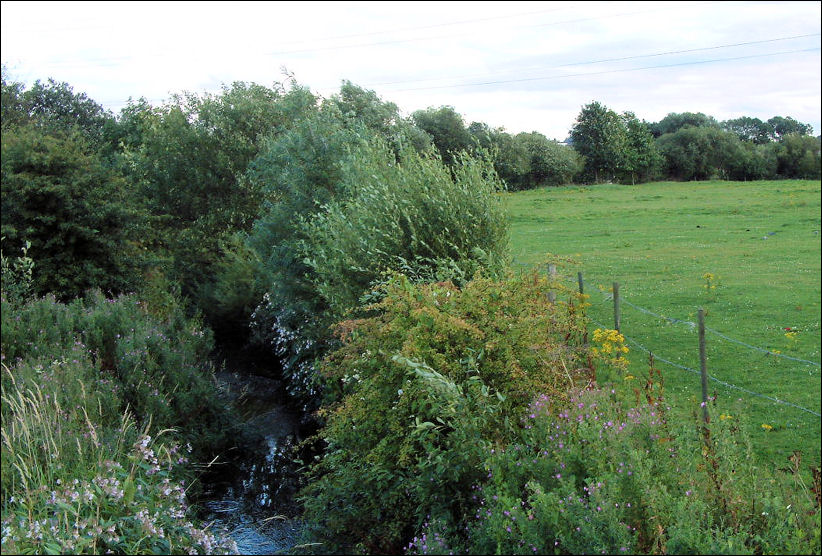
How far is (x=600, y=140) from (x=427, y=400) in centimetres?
3086

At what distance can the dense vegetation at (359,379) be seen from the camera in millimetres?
5344

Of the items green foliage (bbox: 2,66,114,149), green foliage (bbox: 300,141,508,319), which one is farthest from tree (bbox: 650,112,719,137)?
green foliage (bbox: 300,141,508,319)

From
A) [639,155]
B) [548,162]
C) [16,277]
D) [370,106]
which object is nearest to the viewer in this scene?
[16,277]

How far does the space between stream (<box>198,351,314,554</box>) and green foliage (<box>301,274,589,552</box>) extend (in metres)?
1.04

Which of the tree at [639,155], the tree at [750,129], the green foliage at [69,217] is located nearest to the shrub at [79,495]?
the green foliage at [69,217]

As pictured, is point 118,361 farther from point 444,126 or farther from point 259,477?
point 444,126

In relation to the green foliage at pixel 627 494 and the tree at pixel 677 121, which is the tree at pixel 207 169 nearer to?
the green foliage at pixel 627 494

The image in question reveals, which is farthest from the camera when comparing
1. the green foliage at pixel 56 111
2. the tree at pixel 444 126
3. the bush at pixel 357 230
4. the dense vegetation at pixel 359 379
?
the tree at pixel 444 126

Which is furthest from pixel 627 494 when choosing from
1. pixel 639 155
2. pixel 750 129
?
pixel 639 155

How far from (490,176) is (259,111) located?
45.2ft

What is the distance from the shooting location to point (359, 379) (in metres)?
7.66

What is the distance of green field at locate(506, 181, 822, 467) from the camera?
8609 mm

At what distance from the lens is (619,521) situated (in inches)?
194

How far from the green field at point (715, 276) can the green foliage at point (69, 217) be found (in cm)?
809
